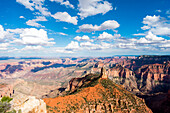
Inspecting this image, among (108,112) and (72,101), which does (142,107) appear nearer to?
(108,112)

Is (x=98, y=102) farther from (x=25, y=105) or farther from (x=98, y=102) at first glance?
(x=25, y=105)

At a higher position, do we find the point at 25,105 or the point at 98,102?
the point at 25,105

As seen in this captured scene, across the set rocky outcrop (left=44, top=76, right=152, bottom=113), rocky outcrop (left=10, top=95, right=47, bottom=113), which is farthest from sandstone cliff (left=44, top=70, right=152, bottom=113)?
rocky outcrop (left=10, top=95, right=47, bottom=113)

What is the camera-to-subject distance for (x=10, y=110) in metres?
30.1

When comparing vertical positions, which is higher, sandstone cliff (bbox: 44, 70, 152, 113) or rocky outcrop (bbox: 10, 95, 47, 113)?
rocky outcrop (bbox: 10, 95, 47, 113)

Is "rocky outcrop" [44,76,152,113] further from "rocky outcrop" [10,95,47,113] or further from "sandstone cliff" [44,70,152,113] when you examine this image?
"rocky outcrop" [10,95,47,113]

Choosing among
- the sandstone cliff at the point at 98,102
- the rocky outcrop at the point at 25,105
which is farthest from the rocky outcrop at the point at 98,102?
the rocky outcrop at the point at 25,105

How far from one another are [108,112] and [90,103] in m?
14.4

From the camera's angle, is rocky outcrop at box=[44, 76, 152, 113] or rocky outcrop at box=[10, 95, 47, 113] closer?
rocky outcrop at box=[10, 95, 47, 113]

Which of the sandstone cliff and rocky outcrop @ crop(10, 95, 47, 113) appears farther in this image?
the sandstone cliff

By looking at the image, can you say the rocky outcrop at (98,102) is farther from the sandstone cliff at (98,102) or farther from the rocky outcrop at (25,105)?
the rocky outcrop at (25,105)

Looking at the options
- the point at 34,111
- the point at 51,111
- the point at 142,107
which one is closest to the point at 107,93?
the point at 142,107

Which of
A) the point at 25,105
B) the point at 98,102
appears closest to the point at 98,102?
the point at 98,102

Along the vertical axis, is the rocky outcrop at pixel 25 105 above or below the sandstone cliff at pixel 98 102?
above
